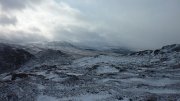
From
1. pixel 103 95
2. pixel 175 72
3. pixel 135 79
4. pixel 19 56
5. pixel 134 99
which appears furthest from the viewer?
pixel 19 56

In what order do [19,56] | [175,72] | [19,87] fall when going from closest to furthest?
[19,87] < [175,72] < [19,56]

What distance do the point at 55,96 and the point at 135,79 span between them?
17690mm

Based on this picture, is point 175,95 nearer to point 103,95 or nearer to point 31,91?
point 103,95

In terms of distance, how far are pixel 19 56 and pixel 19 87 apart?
332 ft

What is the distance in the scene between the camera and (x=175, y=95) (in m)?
35.3

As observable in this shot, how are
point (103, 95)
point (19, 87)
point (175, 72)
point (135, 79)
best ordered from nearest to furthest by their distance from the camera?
point (103, 95) < point (19, 87) < point (135, 79) < point (175, 72)

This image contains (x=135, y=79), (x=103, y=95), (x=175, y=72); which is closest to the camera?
(x=103, y=95)

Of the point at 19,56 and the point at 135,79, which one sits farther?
the point at 19,56

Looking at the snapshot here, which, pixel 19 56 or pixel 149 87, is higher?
pixel 19 56

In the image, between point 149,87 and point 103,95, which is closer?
point 103,95

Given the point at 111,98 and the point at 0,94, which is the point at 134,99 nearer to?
the point at 111,98

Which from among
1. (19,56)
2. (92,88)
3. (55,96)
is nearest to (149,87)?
(92,88)

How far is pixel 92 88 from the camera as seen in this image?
38.1 metres

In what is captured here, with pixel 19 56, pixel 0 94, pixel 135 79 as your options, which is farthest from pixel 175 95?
pixel 19 56
